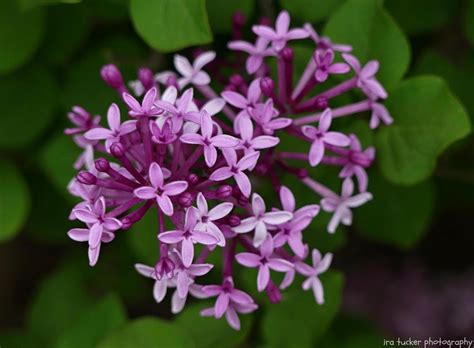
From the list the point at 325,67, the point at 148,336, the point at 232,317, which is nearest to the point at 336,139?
the point at 325,67

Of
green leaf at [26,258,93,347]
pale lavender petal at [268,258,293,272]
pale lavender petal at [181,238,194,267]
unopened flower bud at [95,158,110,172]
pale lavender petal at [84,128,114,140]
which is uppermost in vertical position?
pale lavender petal at [84,128,114,140]

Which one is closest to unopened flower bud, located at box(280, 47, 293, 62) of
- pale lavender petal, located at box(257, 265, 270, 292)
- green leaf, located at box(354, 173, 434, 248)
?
pale lavender petal, located at box(257, 265, 270, 292)

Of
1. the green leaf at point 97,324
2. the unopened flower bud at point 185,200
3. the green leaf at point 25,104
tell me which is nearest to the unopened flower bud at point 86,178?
the unopened flower bud at point 185,200

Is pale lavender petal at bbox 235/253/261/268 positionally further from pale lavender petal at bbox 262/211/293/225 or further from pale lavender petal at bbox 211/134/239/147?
pale lavender petal at bbox 211/134/239/147

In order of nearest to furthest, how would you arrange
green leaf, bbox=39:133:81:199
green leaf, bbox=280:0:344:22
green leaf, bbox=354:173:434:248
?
1. green leaf, bbox=280:0:344:22
2. green leaf, bbox=39:133:81:199
3. green leaf, bbox=354:173:434:248

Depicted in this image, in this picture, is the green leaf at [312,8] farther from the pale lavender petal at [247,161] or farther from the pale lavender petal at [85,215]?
the pale lavender petal at [85,215]

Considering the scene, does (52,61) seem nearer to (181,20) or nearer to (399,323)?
(181,20)
